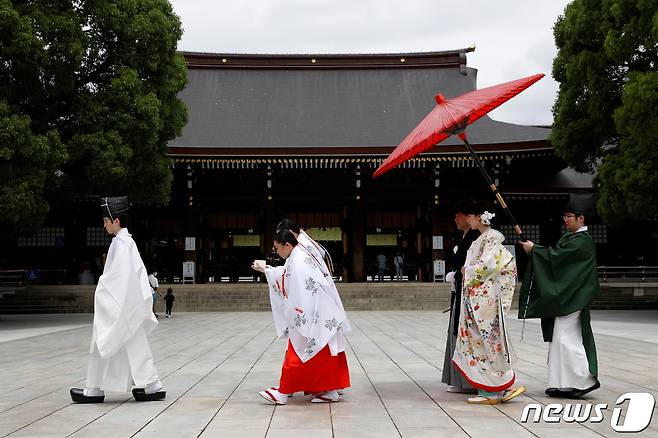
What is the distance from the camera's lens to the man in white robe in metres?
6.05

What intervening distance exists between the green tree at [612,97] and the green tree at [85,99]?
9835 mm

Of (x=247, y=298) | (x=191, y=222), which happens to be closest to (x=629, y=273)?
(x=247, y=298)

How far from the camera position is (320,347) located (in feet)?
19.8

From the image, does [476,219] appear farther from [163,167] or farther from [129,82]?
[163,167]

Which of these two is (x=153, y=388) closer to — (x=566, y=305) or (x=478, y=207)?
(x=478, y=207)

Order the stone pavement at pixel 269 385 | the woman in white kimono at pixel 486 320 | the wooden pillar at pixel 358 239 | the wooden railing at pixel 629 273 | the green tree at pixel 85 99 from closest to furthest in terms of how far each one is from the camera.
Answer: the stone pavement at pixel 269 385
the woman in white kimono at pixel 486 320
the green tree at pixel 85 99
the wooden railing at pixel 629 273
the wooden pillar at pixel 358 239

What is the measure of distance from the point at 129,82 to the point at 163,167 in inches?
102

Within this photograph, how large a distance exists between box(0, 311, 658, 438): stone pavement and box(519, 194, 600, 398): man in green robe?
0.86ft

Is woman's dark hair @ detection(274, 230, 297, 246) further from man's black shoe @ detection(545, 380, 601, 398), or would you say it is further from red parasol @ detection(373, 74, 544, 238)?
man's black shoe @ detection(545, 380, 601, 398)

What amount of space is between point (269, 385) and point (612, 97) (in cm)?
1353

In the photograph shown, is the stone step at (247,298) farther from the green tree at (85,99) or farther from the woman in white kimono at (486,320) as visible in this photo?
the woman in white kimono at (486,320)

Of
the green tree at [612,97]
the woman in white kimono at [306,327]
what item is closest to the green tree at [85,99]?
the green tree at [612,97]

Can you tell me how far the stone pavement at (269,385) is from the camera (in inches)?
202

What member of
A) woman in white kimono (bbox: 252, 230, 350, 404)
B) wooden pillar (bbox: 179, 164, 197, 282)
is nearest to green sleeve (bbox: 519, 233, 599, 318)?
woman in white kimono (bbox: 252, 230, 350, 404)
